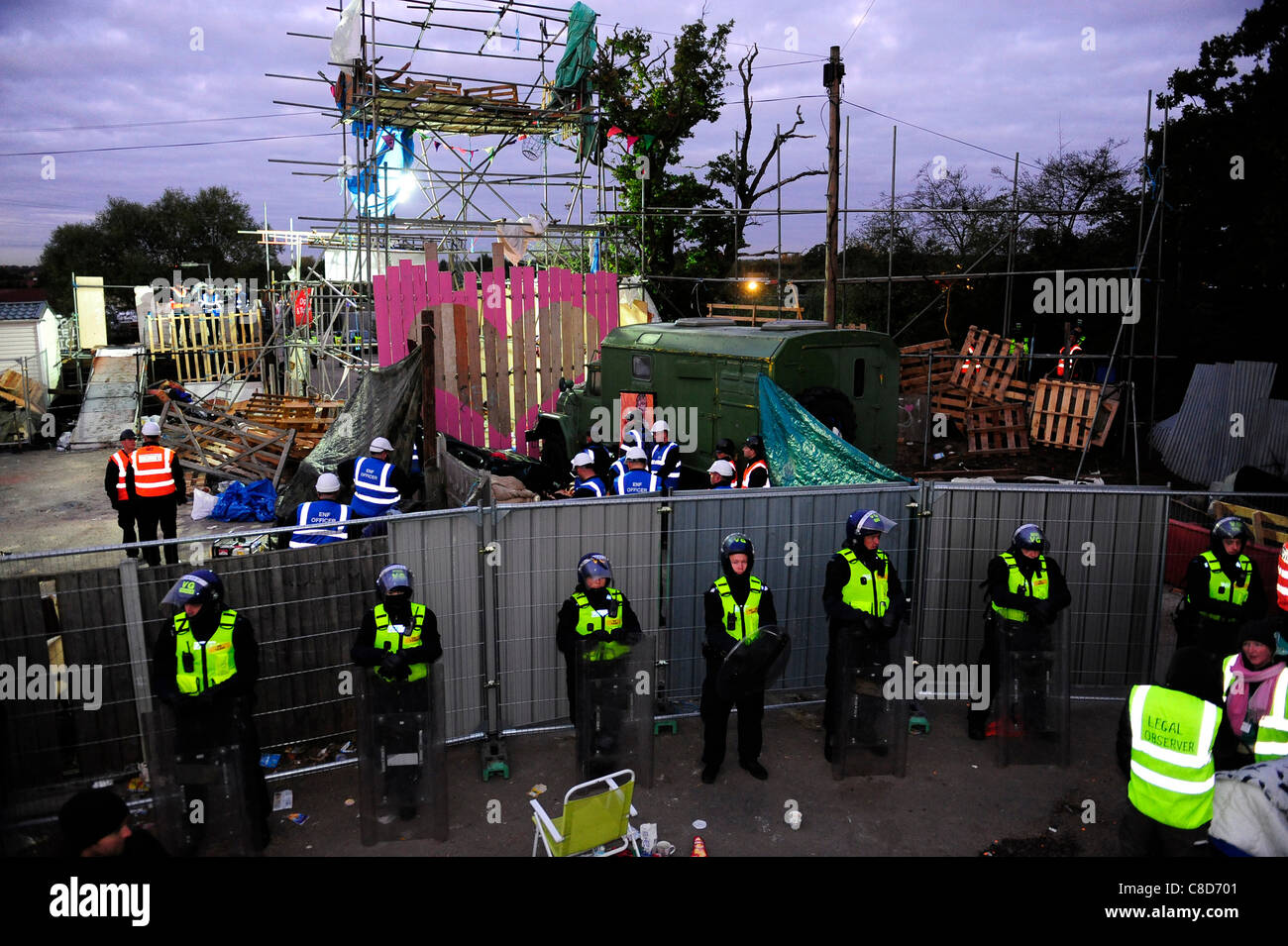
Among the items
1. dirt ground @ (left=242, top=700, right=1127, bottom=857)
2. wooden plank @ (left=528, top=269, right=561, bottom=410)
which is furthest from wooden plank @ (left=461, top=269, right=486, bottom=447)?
dirt ground @ (left=242, top=700, right=1127, bottom=857)

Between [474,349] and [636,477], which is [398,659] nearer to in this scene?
[636,477]

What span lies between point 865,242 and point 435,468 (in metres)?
23.3

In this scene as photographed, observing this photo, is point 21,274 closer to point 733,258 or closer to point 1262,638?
point 733,258

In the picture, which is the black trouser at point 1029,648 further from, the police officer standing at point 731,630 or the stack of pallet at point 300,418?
the stack of pallet at point 300,418

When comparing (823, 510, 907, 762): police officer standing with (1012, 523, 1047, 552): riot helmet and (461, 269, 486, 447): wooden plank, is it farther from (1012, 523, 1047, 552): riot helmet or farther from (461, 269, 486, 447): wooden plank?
(461, 269, 486, 447): wooden plank

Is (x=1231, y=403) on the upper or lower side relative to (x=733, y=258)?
lower

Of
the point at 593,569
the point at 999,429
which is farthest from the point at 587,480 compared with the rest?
the point at 999,429

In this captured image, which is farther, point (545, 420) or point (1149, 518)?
point (545, 420)

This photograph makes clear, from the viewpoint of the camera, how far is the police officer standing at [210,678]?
5.34 m

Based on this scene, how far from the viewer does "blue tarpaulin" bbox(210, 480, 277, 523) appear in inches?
539

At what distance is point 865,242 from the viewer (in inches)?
1176
